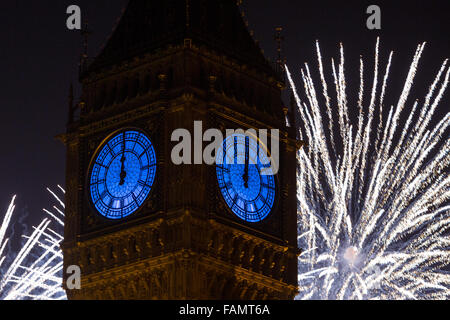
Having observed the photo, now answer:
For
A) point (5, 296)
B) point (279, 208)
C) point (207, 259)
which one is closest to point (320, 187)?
point (279, 208)

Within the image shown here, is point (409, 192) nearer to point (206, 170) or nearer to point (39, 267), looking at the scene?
point (206, 170)

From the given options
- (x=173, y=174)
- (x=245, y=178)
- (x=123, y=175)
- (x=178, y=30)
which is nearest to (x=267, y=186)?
(x=245, y=178)

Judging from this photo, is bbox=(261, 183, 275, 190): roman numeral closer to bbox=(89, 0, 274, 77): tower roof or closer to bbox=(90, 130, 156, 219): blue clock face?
bbox=(90, 130, 156, 219): blue clock face

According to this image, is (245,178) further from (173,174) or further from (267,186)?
(173,174)

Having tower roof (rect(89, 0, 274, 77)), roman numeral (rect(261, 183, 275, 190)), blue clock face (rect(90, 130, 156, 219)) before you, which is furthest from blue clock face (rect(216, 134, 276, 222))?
tower roof (rect(89, 0, 274, 77))

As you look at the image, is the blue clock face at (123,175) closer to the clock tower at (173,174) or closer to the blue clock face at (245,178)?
the clock tower at (173,174)

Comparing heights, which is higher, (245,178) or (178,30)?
(178,30)
